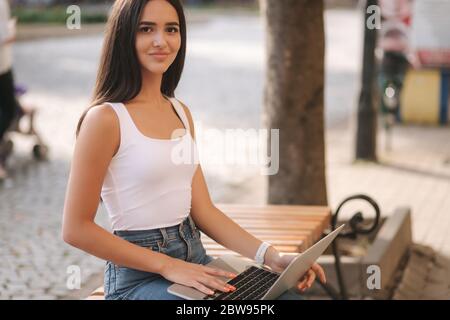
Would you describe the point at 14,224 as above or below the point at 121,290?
below

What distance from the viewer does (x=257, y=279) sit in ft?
10.1

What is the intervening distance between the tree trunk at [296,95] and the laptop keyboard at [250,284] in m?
2.67

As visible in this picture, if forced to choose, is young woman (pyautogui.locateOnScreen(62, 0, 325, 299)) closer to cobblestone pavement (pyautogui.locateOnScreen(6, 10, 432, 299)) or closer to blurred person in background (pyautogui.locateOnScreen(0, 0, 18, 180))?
cobblestone pavement (pyautogui.locateOnScreen(6, 10, 432, 299))

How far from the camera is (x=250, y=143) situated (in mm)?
10742

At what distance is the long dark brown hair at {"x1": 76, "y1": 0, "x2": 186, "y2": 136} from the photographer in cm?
304

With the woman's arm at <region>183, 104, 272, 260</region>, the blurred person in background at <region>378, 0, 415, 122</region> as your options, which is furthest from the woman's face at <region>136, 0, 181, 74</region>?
the blurred person in background at <region>378, 0, 415, 122</region>

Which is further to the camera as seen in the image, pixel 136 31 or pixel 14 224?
pixel 14 224

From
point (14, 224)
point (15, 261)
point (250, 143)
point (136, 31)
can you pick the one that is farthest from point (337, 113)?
point (136, 31)

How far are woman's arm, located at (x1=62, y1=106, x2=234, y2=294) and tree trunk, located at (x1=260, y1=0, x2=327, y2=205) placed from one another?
9.44 feet

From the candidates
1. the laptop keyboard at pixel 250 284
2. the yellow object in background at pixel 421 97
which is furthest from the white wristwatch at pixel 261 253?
the yellow object in background at pixel 421 97

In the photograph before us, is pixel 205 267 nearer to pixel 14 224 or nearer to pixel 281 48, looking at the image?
pixel 281 48

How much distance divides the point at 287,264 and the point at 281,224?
1.45 meters
